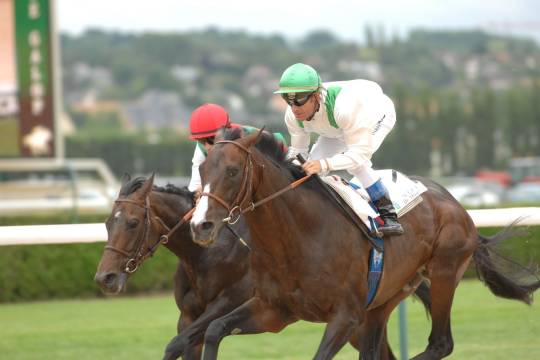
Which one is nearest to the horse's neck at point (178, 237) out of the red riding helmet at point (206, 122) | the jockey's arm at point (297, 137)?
the red riding helmet at point (206, 122)

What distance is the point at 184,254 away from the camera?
5383 mm

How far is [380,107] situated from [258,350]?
2.85m

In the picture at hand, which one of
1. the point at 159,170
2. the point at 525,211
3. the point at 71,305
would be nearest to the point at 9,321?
the point at 71,305

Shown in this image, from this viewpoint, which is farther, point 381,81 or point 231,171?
point 381,81

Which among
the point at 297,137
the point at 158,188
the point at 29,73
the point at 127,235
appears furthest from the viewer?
the point at 29,73

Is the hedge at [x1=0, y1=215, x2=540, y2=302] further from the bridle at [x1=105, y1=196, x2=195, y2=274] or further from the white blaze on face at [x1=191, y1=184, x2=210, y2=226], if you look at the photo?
the white blaze on face at [x1=191, y1=184, x2=210, y2=226]

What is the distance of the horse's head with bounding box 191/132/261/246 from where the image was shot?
4.12 m

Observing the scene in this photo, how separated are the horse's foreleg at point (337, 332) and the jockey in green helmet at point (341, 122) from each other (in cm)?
55

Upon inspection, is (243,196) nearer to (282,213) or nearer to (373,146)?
(282,213)

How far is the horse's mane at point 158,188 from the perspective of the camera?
203 inches

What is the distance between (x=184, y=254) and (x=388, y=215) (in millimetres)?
1065

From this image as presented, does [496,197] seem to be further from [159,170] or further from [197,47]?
[197,47]

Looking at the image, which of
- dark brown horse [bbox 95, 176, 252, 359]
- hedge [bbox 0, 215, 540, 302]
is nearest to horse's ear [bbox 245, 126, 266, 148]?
dark brown horse [bbox 95, 176, 252, 359]

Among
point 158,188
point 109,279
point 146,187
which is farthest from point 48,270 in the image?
point 109,279
